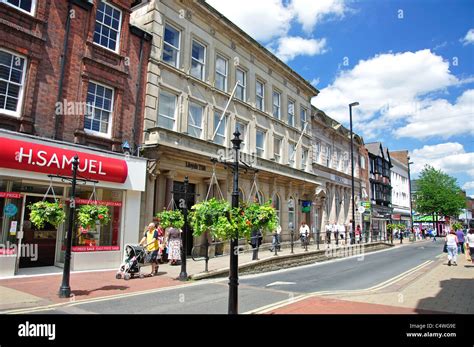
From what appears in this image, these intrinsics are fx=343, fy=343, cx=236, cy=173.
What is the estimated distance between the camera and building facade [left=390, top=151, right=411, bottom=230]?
53500mm

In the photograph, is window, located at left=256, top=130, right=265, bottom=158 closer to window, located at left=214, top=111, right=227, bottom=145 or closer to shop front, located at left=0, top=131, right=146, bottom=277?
window, located at left=214, top=111, right=227, bottom=145

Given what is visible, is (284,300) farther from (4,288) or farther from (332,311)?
(4,288)

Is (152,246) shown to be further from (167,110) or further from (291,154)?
(291,154)

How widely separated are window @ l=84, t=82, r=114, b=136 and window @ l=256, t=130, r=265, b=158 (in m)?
10.9

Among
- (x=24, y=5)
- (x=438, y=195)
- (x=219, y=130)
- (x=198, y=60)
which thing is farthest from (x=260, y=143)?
(x=438, y=195)

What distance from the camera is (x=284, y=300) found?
8523 millimetres

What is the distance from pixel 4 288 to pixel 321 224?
24.7 meters

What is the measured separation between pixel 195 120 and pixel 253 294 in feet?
35.9

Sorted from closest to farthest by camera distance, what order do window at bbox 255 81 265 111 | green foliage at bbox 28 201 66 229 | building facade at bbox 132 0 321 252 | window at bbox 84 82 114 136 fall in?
1. green foliage at bbox 28 201 66 229
2. window at bbox 84 82 114 136
3. building facade at bbox 132 0 321 252
4. window at bbox 255 81 265 111

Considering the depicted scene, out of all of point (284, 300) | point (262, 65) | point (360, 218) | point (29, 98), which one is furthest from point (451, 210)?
point (29, 98)

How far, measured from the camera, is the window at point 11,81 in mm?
11078

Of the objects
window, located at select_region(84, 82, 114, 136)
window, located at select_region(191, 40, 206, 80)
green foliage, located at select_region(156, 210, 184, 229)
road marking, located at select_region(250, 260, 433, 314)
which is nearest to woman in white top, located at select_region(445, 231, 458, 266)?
road marking, located at select_region(250, 260, 433, 314)

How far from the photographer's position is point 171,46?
17.0m

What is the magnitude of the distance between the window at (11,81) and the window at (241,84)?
12200 millimetres
